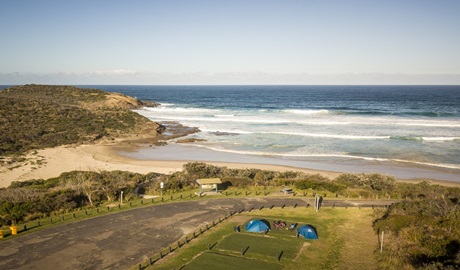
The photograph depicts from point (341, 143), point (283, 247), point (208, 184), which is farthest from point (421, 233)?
point (341, 143)

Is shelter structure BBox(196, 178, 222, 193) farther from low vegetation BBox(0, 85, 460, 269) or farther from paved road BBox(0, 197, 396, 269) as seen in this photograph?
paved road BBox(0, 197, 396, 269)

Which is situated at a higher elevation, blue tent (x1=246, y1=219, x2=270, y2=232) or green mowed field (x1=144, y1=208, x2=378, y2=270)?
blue tent (x1=246, y1=219, x2=270, y2=232)

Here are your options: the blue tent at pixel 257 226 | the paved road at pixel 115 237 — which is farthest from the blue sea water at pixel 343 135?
the blue tent at pixel 257 226

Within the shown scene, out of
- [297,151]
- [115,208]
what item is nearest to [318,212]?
[115,208]

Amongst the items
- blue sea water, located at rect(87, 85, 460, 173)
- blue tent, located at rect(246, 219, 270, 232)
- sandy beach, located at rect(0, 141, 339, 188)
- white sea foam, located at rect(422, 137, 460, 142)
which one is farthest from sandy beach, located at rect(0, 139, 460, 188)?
white sea foam, located at rect(422, 137, 460, 142)

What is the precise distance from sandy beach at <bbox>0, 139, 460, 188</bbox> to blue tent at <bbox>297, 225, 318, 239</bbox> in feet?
58.3

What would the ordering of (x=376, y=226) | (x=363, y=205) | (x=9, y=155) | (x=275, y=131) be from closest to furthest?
(x=376, y=226) → (x=363, y=205) → (x=9, y=155) → (x=275, y=131)

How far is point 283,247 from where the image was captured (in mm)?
21578

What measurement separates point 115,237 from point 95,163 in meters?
26.4

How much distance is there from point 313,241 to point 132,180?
69.0ft

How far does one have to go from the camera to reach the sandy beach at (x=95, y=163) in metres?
41.5

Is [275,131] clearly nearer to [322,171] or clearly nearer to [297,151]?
[297,151]

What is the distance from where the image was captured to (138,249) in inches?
846

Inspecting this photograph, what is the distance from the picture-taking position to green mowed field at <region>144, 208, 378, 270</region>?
64.0 ft
